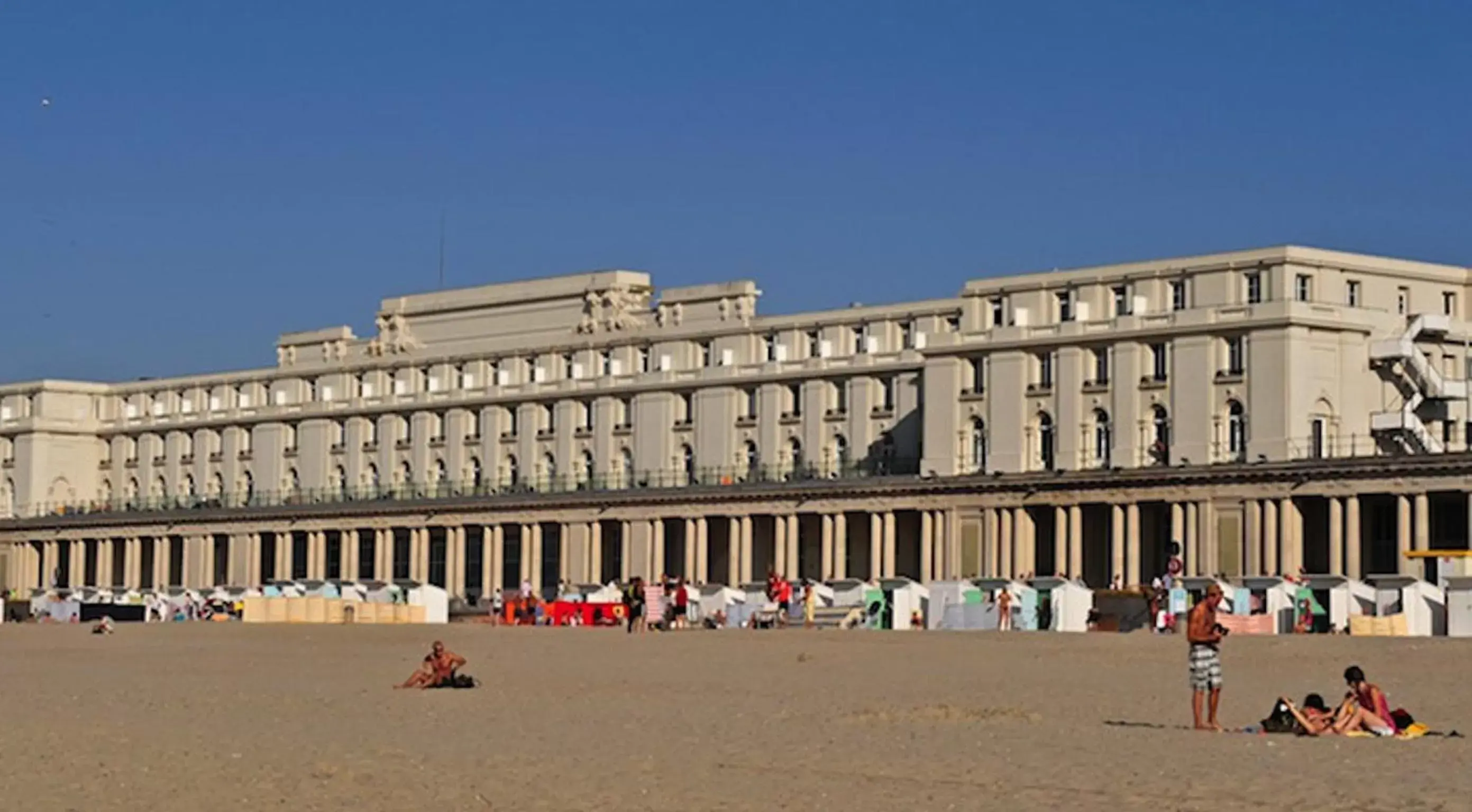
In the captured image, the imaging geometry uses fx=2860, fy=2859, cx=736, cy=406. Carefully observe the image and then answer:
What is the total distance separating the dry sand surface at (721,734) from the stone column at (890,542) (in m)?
39.8

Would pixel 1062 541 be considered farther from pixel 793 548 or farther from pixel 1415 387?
pixel 793 548

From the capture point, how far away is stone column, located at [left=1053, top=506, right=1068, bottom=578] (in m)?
88.4

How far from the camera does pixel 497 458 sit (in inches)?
4628

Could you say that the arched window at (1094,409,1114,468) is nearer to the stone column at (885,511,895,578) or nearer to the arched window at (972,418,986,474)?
the arched window at (972,418,986,474)

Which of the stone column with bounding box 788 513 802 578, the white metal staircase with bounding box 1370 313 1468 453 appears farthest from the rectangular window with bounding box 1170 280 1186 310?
the stone column with bounding box 788 513 802 578

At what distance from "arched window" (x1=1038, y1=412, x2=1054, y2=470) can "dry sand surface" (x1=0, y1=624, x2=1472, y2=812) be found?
121ft

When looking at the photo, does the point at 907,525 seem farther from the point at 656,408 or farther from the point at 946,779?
the point at 946,779

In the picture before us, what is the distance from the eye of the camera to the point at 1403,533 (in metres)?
78.6

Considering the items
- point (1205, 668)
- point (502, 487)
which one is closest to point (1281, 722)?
point (1205, 668)

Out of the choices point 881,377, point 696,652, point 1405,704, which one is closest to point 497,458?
point 881,377

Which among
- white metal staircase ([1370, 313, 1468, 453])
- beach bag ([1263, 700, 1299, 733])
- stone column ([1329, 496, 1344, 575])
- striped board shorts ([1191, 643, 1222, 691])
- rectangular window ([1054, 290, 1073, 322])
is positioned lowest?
beach bag ([1263, 700, 1299, 733])

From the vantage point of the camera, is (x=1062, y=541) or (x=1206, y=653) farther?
(x=1062, y=541)

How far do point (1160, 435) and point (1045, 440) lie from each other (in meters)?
5.04

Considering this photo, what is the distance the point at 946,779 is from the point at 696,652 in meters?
30.0
